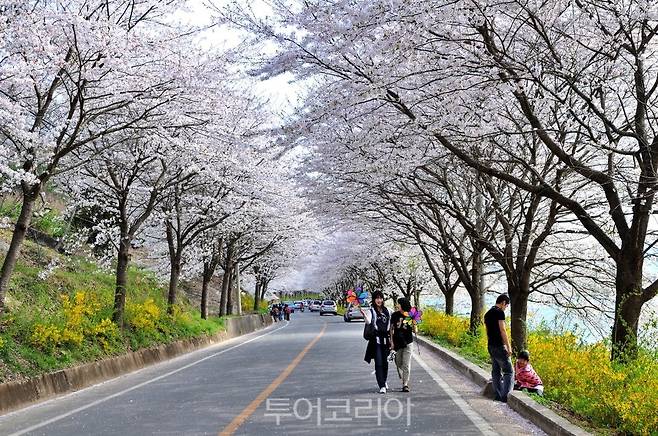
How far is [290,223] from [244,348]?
561 inches

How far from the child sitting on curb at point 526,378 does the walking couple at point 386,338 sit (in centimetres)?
183

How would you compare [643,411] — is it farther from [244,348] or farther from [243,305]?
[243,305]

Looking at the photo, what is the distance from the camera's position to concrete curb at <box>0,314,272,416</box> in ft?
35.4

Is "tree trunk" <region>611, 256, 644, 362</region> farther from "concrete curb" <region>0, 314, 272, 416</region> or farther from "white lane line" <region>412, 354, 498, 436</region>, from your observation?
"concrete curb" <region>0, 314, 272, 416</region>

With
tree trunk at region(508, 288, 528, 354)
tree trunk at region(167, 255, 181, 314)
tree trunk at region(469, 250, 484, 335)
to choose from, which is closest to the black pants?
tree trunk at region(508, 288, 528, 354)

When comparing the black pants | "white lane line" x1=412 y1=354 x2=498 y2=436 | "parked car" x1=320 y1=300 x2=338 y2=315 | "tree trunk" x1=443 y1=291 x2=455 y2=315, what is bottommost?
"white lane line" x1=412 y1=354 x2=498 y2=436

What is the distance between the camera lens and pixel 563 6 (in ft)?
27.8

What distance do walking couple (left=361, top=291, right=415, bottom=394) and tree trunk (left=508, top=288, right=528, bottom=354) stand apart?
13.7 feet

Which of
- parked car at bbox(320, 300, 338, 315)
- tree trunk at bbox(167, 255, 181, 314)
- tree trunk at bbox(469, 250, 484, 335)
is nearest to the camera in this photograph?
tree trunk at bbox(469, 250, 484, 335)

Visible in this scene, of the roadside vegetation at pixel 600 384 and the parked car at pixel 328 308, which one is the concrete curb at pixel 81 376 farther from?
the parked car at pixel 328 308

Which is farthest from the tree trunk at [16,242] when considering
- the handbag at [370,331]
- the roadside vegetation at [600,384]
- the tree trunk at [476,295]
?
the tree trunk at [476,295]

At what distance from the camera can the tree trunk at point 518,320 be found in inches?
594

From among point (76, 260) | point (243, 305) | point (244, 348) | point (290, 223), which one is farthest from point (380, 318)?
point (243, 305)

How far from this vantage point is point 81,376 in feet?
44.8
